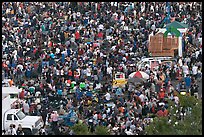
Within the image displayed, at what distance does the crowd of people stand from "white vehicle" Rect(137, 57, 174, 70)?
15.1 inches

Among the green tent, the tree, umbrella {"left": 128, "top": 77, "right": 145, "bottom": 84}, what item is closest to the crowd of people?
umbrella {"left": 128, "top": 77, "right": 145, "bottom": 84}

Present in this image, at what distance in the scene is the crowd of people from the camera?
89.1 ft

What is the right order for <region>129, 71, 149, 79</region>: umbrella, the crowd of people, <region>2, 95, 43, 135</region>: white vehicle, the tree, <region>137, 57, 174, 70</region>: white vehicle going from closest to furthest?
the tree → <region>2, 95, 43, 135</region>: white vehicle → the crowd of people → <region>129, 71, 149, 79</region>: umbrella → <region>137, 57, 174, 70</region>: white vehicle

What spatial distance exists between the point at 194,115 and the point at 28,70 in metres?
13.4

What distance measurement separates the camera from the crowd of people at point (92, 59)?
2716cm

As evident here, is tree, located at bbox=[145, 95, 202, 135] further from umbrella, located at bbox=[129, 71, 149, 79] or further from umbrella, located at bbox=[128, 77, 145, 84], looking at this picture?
umbrella, located at bbox=[129, 71, 149, 79]

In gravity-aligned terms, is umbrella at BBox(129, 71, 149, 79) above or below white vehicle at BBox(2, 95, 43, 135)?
above

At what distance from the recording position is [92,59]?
34.4m

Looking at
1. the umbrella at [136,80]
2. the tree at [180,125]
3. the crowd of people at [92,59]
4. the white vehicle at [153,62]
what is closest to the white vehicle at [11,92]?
the crowd of people at [92,59]

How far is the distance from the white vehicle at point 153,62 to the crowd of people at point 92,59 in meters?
0.38

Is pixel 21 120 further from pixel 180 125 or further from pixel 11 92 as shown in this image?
pixel 180 125

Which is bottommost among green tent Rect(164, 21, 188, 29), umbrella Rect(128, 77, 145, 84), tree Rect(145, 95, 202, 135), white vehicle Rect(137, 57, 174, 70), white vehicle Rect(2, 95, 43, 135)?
white vehicle Rect(2, 95, 43, 135)

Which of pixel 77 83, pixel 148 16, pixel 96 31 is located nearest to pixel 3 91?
pixel 77 83

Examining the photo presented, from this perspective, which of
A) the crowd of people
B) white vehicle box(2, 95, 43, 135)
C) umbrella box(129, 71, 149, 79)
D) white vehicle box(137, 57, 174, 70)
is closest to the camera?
white vehicle box(2, 95, 43, 135)
